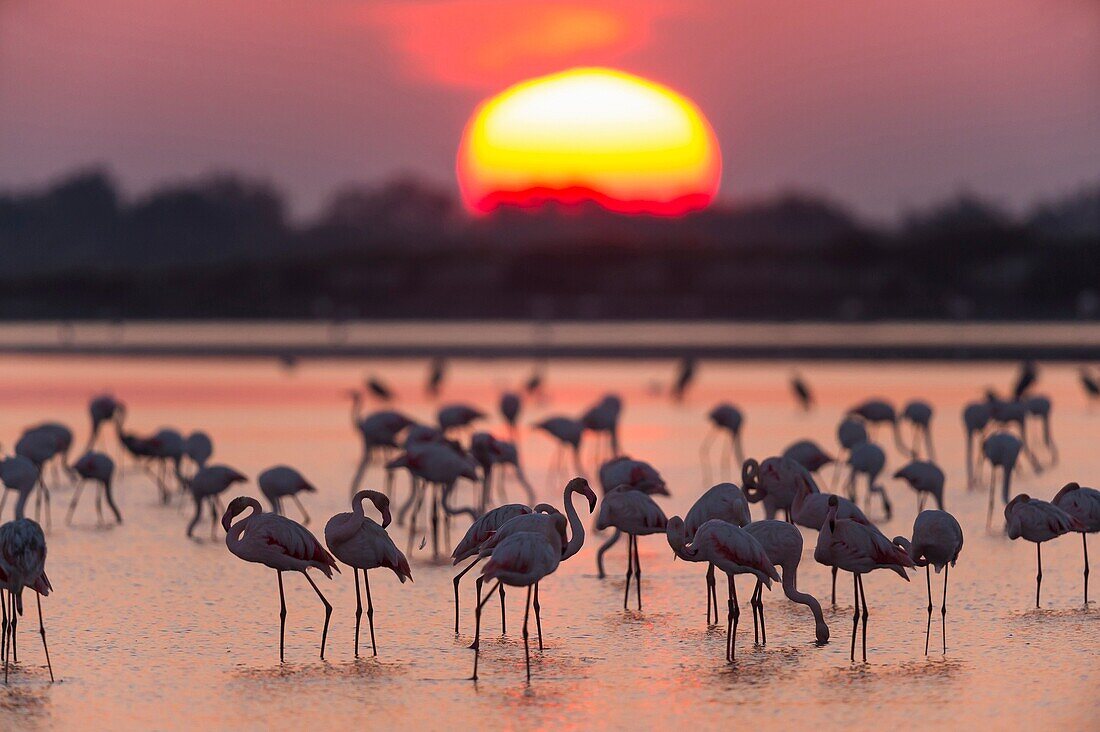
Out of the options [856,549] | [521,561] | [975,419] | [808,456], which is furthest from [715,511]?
[975,419]

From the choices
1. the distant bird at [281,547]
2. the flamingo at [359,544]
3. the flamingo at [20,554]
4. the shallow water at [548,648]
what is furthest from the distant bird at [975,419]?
the flamingo at [20,554]

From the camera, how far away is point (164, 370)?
1425 inches

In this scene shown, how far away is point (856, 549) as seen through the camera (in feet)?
24.1

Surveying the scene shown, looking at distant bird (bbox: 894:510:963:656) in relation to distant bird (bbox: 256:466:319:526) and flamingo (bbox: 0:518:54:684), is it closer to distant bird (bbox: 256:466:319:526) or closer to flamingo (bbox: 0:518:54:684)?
flamingo (bbox: 0:518:54:684)

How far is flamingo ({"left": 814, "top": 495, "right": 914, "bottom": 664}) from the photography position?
736 cm

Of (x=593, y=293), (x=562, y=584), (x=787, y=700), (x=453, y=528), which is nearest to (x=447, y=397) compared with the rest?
(x=453, y=528)

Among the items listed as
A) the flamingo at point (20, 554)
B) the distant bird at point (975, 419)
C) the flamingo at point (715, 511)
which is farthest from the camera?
the distant bird at point (975, 419)

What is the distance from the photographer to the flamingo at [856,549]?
7.36m

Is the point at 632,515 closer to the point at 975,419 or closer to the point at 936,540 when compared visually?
the point at 936,540

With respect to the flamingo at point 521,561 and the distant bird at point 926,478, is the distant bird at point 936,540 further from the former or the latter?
the distant bird at point 926,478

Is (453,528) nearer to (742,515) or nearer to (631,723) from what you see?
(742,515)

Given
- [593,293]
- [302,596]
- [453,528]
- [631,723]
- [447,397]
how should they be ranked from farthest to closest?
[593,293] → [447,397] → [453,528] → [302,596] → [631,723]

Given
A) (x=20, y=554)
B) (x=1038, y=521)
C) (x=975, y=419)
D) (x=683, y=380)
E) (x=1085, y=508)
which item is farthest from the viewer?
(x=683, y=380)

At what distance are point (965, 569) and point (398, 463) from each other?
3.82 m
